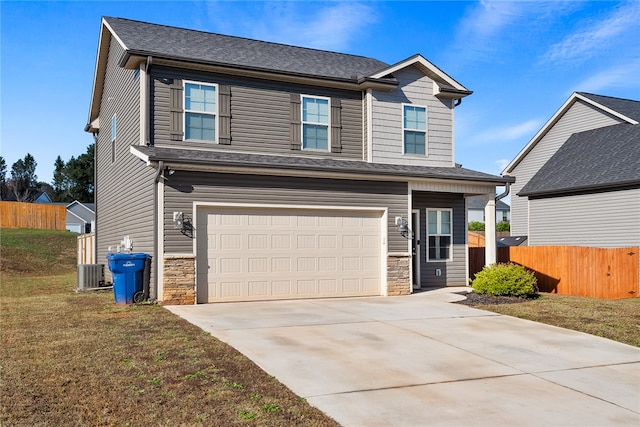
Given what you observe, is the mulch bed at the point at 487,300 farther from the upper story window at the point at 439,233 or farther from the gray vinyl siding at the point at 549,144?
the gray vinyl siding at the point at 549,144

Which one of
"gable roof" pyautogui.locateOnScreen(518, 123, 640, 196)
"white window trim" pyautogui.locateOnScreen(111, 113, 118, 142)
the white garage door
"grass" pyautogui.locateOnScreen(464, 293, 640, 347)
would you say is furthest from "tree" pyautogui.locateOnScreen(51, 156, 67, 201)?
"grass" pyautogui.locateOnScreen(464, 293, 640, 347)

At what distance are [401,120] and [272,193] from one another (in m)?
4.88

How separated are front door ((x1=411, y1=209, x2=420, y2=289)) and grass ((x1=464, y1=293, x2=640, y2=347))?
136 inches

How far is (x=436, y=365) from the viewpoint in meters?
6.96

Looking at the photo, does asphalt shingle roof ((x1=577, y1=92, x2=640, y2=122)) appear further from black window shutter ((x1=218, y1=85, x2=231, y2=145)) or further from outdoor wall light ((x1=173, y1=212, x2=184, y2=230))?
outdoor wall light ((x1=173, y1=212, x2=184, y2=230))

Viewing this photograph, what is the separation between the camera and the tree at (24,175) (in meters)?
76.3

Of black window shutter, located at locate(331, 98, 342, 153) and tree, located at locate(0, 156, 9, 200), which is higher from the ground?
tree, located at locate(0, 156, 9, 200)

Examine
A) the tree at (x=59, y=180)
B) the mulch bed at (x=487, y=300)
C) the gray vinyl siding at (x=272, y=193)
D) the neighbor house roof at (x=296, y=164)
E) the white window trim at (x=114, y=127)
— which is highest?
the tree at (x=59, y=180)

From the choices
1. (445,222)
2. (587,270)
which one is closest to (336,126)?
(445,222)

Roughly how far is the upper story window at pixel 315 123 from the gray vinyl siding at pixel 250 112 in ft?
0.58

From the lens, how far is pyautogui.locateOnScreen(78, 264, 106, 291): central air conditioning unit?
16.2 meters

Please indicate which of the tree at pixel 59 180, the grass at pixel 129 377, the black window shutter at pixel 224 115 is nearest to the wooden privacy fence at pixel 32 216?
the black window shutter at pixel 224 115

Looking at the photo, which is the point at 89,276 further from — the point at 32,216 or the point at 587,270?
the point at 32,216

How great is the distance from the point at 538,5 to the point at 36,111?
18544mm
